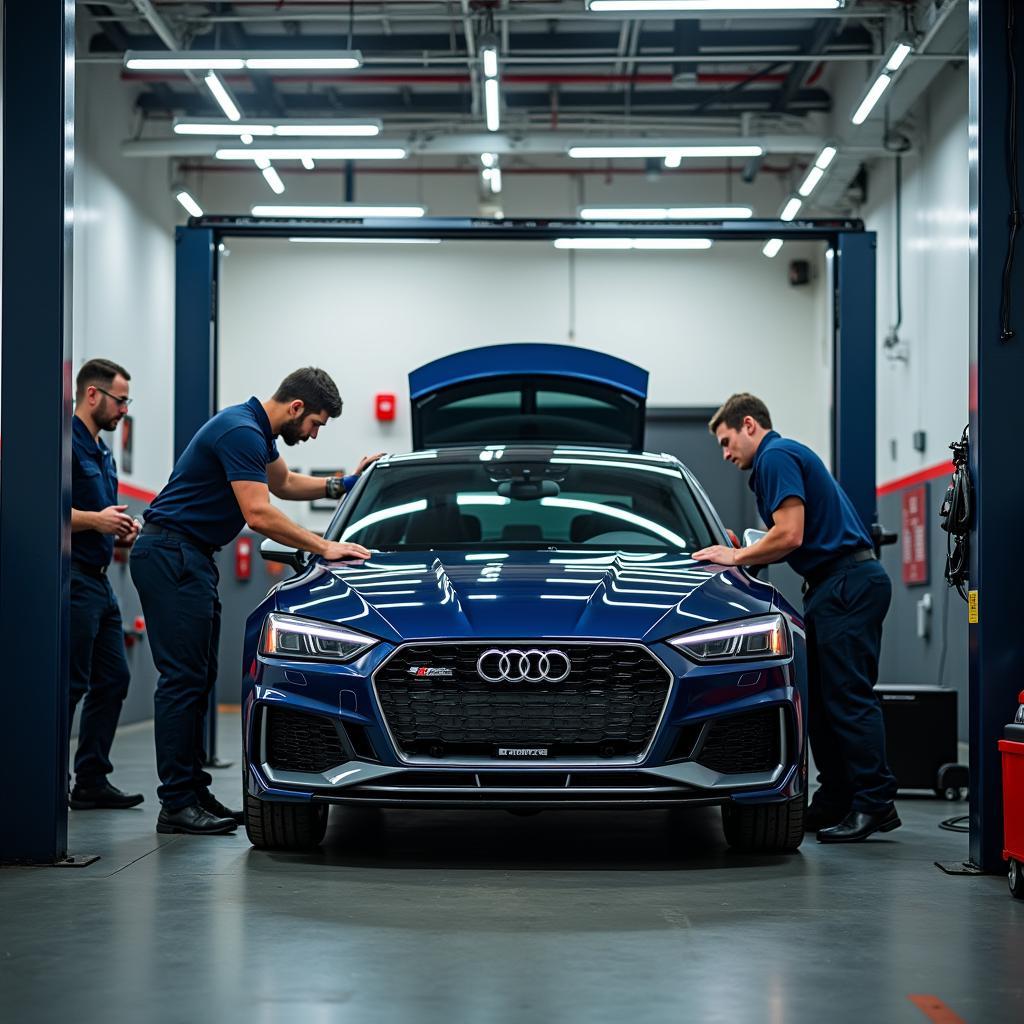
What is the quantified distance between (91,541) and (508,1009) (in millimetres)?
4125

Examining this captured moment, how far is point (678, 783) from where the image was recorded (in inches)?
178

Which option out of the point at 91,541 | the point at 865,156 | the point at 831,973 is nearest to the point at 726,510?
the point at 865,156

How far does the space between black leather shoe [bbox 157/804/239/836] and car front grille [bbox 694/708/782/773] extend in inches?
78.9

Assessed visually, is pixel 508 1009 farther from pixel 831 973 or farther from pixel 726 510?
pixel 726 510

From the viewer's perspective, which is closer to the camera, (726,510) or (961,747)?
(961,747)

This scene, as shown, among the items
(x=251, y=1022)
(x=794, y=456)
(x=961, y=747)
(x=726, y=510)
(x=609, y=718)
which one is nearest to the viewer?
(x=251, y=1022)

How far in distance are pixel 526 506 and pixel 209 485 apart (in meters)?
1.19

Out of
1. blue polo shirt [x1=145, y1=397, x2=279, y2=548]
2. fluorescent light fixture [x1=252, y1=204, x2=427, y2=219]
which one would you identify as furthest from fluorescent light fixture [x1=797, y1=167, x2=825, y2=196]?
blue polo shirt [x1=145, y1=397, x2=279, y2=548]

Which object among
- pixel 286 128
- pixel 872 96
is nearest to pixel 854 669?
pixel 872 96

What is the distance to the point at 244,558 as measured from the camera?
16188 mm

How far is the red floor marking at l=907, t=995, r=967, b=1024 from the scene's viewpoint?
3.01 metres

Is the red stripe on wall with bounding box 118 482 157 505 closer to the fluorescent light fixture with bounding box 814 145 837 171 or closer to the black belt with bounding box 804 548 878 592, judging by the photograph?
the fluorescent light fixture with bounding box 814 145 837 171

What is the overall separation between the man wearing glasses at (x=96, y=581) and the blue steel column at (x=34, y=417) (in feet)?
5.02

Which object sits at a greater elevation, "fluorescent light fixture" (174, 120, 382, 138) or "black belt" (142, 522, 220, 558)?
"fluorescent light fixture" (174, 120, 382, 138)
